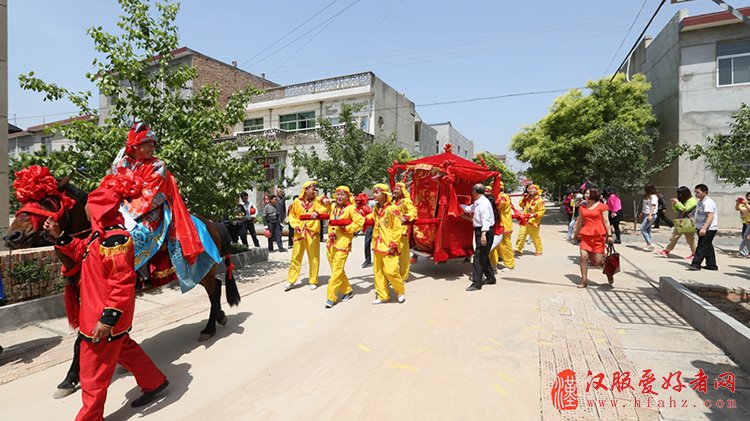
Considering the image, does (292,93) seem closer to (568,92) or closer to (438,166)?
(568,92)

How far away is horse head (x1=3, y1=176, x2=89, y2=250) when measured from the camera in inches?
116

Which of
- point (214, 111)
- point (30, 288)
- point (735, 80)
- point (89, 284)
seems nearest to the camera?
point (89, 284)

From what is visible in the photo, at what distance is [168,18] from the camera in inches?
268

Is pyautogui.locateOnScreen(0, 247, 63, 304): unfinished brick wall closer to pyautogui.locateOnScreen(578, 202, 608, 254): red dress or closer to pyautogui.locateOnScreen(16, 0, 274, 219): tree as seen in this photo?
pyautogui.locateOnScreen(16, 0, 274, 219): tree

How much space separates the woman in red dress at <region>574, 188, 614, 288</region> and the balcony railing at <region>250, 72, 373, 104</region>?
15999 mm

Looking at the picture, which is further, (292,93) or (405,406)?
(292,93)

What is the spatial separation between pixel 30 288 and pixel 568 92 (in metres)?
21.5

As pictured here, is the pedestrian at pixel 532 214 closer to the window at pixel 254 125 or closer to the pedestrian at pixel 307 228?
the pedestrian at pixel 307 228

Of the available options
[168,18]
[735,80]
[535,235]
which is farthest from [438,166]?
[735,80]

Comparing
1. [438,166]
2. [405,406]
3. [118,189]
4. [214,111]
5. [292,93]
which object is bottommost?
[405,406]

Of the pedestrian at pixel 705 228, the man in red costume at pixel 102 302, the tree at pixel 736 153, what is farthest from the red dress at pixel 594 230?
the man in red costume at pixel 102 302

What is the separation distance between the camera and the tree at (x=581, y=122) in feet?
56.5

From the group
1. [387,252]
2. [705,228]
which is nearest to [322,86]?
[387,252]

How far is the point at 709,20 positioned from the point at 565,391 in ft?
61.2
